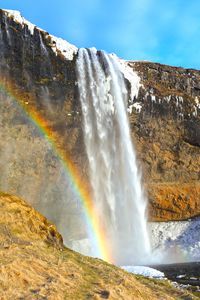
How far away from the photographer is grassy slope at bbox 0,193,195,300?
7695 mm

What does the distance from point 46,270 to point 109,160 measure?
35.1 meters

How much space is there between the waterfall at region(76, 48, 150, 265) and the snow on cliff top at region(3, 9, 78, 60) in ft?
3.37

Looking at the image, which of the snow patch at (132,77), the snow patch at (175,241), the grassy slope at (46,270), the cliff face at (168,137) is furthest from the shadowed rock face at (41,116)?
the grassy slope at (46,270)

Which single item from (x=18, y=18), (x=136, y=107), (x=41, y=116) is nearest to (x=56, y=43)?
(x=18, y=18)

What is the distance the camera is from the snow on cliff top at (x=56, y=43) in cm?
4206

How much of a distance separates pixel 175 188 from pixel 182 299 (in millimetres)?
40354

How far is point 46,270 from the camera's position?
8492mm

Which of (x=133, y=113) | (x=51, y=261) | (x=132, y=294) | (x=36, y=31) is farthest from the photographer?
(x=133, y=113)

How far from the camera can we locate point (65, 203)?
44188 millimetres

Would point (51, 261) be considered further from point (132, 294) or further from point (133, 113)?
point (133, 113)

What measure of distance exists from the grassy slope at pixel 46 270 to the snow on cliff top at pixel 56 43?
114 ft

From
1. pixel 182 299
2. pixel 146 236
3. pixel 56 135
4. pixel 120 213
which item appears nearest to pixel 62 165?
pixel 56 135

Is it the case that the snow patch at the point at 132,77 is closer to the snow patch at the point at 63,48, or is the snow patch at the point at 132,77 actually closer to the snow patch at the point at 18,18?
the snow patch at the point at 63,48

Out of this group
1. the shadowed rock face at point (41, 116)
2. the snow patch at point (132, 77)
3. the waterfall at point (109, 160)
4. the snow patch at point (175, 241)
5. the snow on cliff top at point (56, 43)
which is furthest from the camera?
the snow patch at point (132, 77)
